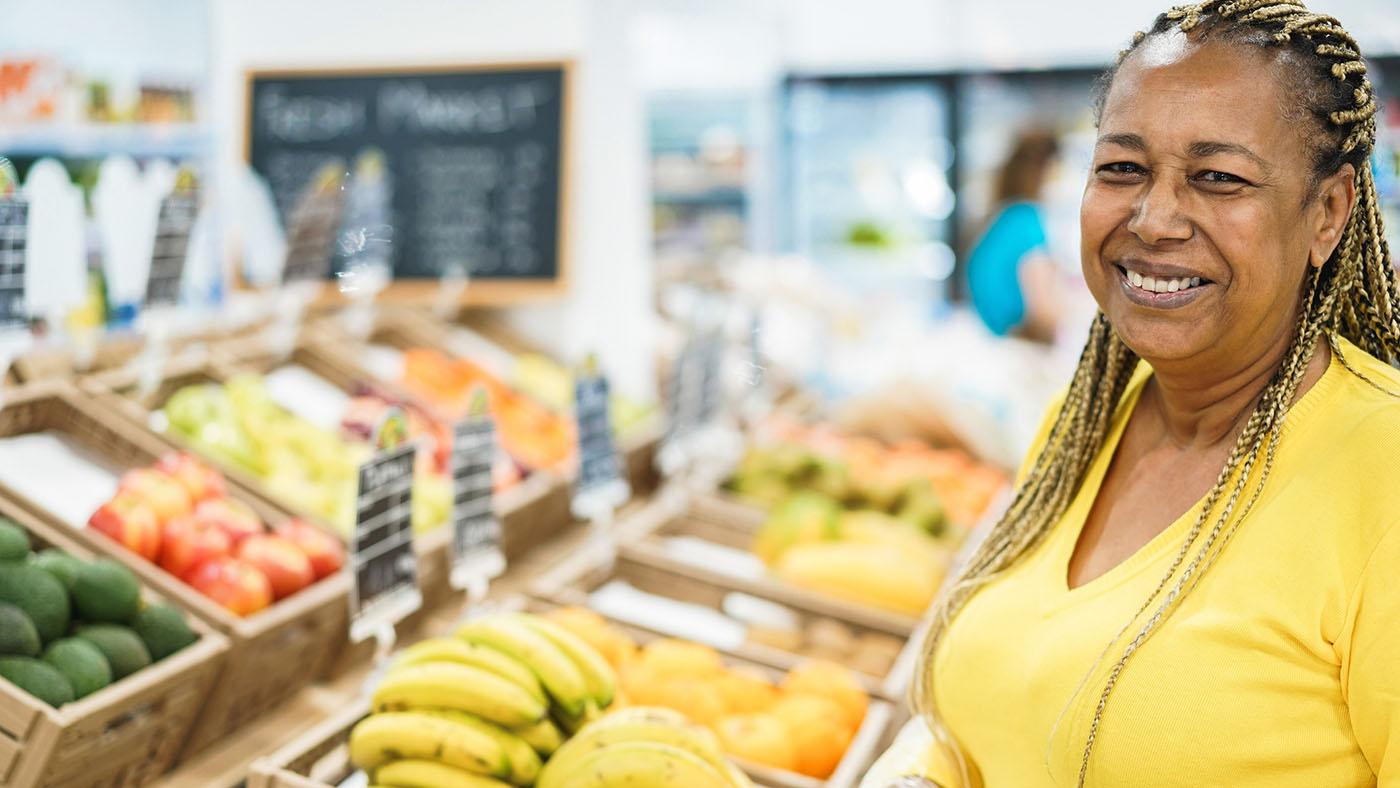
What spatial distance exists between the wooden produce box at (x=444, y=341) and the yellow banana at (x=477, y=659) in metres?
1.64

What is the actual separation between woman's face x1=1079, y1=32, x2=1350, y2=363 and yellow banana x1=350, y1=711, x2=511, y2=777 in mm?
823

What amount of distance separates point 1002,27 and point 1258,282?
7007mm

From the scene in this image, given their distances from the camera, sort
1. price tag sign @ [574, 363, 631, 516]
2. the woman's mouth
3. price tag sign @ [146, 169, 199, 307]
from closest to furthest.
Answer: the woman's mouth
price tag sign @ [146, 169, 199, 307]
price tag sign @ [574, 363, 631, 516]

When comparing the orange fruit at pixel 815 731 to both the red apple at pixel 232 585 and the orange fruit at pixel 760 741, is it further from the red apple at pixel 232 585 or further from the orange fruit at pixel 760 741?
the red apple at pixel 232 585

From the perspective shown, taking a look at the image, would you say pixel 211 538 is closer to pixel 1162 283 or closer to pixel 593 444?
pixel 593 444

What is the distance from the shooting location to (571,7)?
3816mm

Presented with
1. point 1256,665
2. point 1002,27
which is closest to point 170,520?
point 1256,665

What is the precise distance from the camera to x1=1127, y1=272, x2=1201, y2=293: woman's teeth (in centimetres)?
121

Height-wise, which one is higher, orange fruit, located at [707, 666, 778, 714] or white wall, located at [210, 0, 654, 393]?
white wall, located at [210, 0, 654, 393]

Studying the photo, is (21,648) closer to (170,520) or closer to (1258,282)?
(170,520)

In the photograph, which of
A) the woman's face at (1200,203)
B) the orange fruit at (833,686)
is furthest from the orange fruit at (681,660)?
the woman's face at (1200,203)

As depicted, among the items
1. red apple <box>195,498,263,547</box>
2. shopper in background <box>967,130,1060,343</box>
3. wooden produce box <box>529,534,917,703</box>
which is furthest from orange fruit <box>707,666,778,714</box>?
shopper in background <box>967,130,1060,343</box>

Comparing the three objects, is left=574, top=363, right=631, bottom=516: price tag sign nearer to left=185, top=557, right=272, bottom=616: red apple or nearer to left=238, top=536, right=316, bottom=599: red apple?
left=238, top=536, right=316, bottom=599: red apple

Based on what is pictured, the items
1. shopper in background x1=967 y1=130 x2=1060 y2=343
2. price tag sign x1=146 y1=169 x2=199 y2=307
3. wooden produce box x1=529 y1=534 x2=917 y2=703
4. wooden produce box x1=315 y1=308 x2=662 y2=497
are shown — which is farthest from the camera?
shopper in background x1=967 y1=130 x2=1060 y2=343
